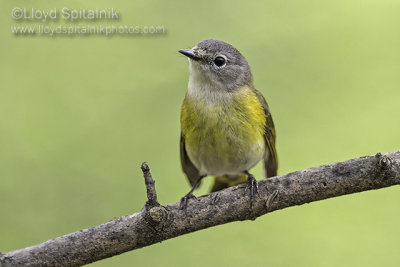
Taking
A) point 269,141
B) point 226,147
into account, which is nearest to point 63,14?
point 226,147

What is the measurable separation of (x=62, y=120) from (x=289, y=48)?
2.73 metres

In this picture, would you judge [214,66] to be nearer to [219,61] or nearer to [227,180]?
[219,61]

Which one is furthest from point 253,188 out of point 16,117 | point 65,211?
point 16,117

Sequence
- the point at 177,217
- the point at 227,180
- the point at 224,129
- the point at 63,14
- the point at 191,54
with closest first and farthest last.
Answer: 1. the point at 177,217
2. the point at 224,129
3. the point at 191,54
4. the point at 227,180
5. the point at 63,14

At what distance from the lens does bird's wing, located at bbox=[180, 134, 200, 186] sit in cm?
479

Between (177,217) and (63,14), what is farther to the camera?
(63,14)

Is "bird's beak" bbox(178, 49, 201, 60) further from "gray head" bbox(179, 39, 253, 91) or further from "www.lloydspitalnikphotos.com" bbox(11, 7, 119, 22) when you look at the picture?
"www.lloydspitalnikphotos.com" bbox(11, 7, 119, 22)

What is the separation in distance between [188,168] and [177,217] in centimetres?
161

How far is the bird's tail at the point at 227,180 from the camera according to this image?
520 centimetres

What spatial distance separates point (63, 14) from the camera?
5684mm

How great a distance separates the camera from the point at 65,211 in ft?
17.2

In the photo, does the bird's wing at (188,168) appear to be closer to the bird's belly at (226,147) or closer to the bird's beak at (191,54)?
the bird's belly at (226,147)

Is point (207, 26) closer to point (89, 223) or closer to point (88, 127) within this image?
point (88, 127)

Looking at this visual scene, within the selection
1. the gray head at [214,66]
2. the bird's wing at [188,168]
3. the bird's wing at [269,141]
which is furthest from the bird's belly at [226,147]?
the gray head at [214,66]
